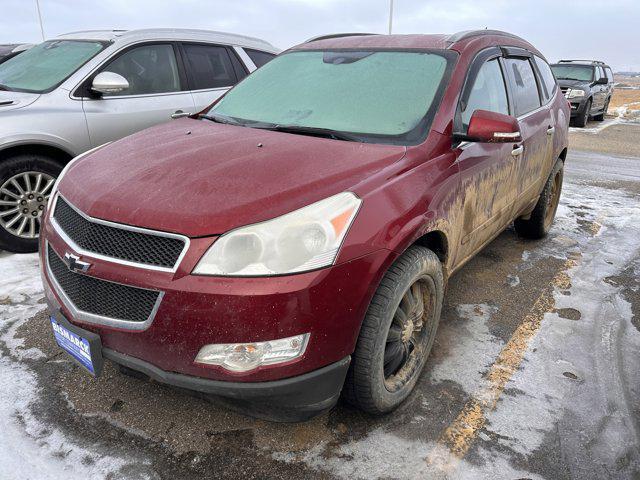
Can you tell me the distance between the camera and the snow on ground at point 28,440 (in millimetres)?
1991

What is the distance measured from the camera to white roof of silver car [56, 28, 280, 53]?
15.0 feet

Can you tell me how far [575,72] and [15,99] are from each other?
52.8ft

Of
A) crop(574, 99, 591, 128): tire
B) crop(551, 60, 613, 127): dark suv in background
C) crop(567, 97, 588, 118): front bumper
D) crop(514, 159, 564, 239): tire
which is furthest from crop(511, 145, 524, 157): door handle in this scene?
crop(574, 99, 591, 128): tire

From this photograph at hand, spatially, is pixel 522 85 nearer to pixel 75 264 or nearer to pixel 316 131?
pixel 316 131

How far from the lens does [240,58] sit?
209 inches

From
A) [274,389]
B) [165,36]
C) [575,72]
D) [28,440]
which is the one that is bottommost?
[575,72]

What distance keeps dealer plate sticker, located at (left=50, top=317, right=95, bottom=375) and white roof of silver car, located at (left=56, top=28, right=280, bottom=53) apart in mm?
3271

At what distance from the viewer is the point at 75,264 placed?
1.95 metres

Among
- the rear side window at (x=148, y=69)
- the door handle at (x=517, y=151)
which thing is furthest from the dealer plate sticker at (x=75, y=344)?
the rear side window at (x=148, y=69)

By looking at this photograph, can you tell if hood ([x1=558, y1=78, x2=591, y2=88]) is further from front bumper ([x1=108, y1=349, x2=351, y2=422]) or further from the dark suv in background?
front bumper ([x1=108, y1=349, x2=351, y2=422])

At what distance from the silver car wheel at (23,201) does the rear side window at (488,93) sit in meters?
3.21

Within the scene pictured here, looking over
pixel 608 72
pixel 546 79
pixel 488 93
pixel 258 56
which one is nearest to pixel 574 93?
pixel 608 72

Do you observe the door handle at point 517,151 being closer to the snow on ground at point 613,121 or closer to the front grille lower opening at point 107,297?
the front grille lower opening at point 107,297

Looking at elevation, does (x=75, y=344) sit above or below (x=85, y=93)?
below
